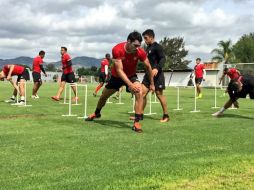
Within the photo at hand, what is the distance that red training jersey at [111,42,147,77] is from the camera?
9102 mm

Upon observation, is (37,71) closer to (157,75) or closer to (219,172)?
(157,75)

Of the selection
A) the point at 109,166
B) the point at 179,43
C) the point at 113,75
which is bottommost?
the point at 109,166

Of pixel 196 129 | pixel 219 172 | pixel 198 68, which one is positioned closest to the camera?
pixel 219 172

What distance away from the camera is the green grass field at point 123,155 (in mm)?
5012

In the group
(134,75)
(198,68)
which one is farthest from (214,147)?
(198,68)

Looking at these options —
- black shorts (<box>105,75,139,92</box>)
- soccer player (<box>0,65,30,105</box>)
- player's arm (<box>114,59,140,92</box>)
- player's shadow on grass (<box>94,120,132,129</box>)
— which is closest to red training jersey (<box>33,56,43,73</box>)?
soccer player (<box>0,65,30,105</box>)

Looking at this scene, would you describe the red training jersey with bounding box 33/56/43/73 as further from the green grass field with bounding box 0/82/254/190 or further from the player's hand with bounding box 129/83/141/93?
the player's hand with bounding box 129/83/141/93

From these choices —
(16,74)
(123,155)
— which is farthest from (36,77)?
(123,155)

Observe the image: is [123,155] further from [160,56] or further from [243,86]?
[243,86]

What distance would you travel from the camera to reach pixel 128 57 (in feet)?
30.3

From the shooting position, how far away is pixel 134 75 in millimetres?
9586

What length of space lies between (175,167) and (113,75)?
14.5ft

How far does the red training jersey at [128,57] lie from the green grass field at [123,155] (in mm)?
1254

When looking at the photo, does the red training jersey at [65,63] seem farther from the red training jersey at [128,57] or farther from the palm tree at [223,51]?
Result: the palm tree at [223,51]
